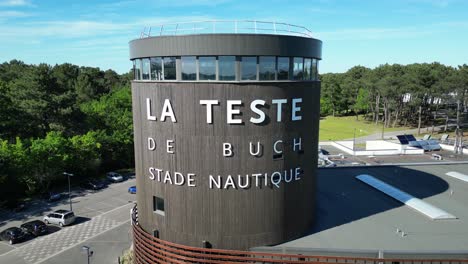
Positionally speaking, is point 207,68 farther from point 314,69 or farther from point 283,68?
point 314,69

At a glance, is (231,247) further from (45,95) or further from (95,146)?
(45,95)

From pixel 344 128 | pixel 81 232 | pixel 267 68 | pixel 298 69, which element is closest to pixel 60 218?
pixel 81 232

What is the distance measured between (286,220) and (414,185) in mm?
17471

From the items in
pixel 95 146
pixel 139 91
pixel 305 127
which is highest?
pixel 139 91

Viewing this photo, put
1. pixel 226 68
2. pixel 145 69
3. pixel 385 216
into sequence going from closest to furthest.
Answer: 1. pixel 226 68
2. pixel 145 69
3. pixel 385 216

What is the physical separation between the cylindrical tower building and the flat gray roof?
2.80 meters

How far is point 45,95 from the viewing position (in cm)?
5634

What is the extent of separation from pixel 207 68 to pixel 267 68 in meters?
3.07

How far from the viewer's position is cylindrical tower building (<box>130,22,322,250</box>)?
17031 millimetres

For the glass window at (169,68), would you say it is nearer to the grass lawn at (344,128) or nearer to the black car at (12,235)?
the black car at (12,235)

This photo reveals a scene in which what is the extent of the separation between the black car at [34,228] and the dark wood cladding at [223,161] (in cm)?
2327

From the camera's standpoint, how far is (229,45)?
→ 16.6 m

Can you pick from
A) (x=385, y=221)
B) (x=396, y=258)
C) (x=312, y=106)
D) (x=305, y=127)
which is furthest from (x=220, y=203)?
(x=385, y=221)

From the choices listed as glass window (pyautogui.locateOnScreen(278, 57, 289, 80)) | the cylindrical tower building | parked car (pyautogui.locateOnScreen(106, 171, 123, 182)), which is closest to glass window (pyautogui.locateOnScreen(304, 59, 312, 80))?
the cylindrical tower building
